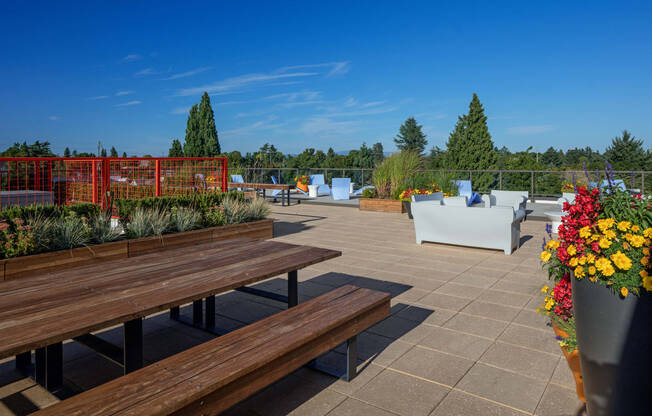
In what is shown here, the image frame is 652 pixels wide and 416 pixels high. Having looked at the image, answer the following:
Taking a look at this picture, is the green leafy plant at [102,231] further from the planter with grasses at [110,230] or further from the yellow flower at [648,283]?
the yellow flower at [648,283]

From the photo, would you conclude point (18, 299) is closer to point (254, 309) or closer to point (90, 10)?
point (254, 309)

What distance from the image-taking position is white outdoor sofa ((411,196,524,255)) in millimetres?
5922

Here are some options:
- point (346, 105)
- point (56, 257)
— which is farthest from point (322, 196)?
point (346, 105)

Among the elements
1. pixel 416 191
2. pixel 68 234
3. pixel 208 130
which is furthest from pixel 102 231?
pixel 208 130

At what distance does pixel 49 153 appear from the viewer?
43.8 feet

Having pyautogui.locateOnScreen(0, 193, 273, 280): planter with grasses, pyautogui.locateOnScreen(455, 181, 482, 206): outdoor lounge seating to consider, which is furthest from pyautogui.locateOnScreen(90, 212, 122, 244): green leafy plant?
pyautogui.locateOnScreen(455, 181, 482, 206): outdoor lounge seating

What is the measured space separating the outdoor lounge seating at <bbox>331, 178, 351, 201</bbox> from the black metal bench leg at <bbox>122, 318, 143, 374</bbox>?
1202cm

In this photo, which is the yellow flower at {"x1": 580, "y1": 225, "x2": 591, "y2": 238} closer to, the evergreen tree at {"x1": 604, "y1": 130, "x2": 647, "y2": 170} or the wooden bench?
the wooden bench

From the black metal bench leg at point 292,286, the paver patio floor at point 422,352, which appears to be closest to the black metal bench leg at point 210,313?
the paver patio floor at point 422,352

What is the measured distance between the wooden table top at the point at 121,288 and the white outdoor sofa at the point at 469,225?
3663 mm

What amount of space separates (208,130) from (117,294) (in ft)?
120

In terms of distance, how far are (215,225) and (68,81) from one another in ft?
96.5

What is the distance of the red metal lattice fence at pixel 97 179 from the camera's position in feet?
21.7

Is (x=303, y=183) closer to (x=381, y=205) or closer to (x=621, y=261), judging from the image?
(x=381, y=205)
